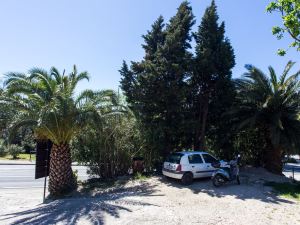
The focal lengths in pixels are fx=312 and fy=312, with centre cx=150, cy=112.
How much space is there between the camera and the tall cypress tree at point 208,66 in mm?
17328

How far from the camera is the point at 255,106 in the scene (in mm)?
16734

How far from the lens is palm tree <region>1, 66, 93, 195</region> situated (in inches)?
557

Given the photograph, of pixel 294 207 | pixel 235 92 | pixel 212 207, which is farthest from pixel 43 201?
pixel 235 92

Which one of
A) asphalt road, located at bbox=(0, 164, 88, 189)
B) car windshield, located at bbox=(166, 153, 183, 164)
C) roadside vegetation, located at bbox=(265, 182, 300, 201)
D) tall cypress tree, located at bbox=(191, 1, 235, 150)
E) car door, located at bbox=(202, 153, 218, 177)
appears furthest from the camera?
asphalt road, located at bbox=(0, 164, 88, 189)

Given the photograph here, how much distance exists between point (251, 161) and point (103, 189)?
9329 millimetres

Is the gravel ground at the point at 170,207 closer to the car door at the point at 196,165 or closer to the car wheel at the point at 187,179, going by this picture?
the car wheel at the point at 187,179

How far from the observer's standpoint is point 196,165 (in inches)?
570

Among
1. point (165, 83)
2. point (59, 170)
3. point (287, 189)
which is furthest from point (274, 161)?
point (59, 170)

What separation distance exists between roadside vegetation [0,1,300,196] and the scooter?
3055 mm

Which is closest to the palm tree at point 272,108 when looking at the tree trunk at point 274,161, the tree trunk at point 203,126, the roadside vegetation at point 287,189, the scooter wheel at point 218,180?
the tree trunk at point 274,161

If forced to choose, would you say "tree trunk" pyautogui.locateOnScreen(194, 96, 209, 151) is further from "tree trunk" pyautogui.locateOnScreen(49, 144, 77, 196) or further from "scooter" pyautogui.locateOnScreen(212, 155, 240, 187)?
"tree trunk" pyautogui.locateOnScreen(49, 144, 77, 196)

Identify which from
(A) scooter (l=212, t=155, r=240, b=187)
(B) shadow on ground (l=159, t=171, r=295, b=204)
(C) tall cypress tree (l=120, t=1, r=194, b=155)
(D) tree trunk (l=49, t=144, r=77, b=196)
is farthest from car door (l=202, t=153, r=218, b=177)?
(D) tree trunk (l=49, t=144, r=77, b=196)

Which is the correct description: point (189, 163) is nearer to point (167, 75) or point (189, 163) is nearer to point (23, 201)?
point (167, 75)

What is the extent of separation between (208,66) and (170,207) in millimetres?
8929
